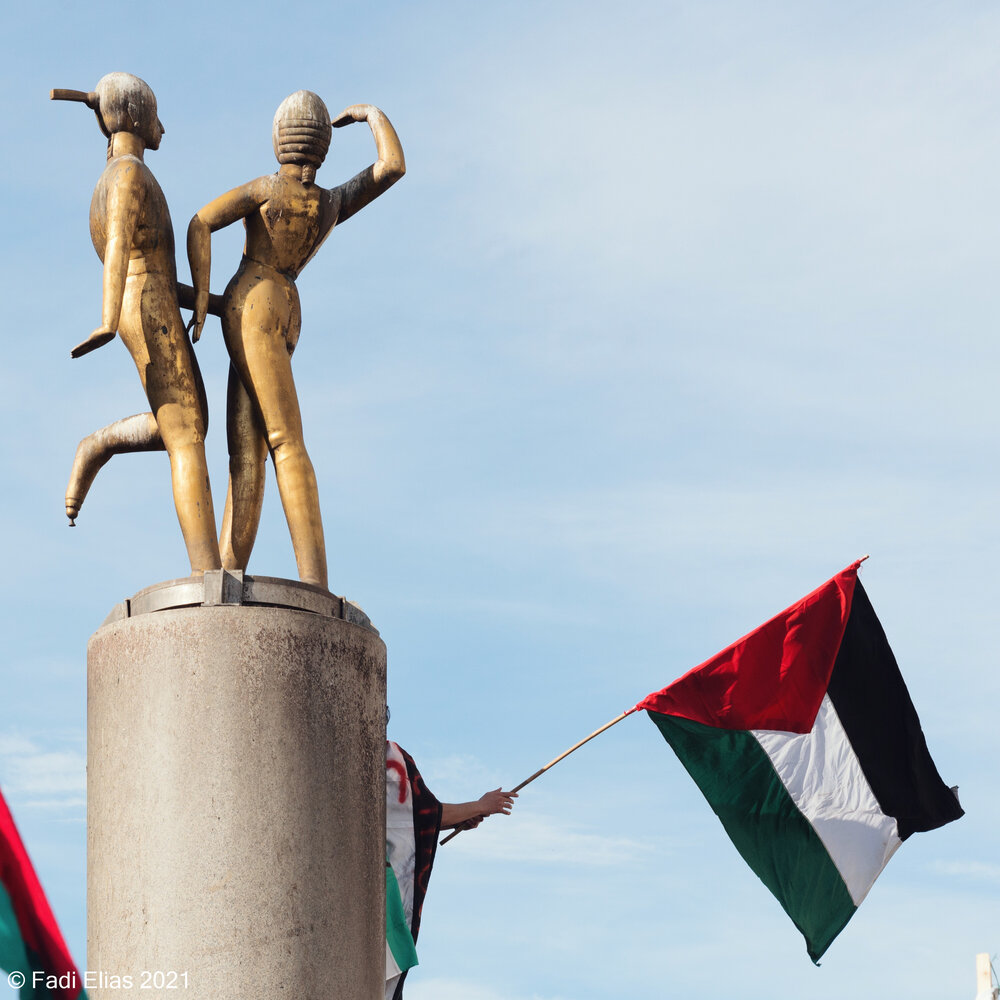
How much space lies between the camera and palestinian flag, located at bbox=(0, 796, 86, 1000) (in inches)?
340

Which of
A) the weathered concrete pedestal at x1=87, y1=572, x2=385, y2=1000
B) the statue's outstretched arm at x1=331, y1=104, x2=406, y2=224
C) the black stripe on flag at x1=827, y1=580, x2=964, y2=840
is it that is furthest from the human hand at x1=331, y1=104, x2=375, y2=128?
the black stripe on flag at x1=827, y1=580, x2=964, y2=840

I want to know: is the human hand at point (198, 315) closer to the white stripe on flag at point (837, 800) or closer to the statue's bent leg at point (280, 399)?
the statue's bent leg at point (280, 399)

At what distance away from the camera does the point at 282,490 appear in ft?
36.5

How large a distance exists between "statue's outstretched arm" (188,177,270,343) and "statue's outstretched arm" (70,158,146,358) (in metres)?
0.45

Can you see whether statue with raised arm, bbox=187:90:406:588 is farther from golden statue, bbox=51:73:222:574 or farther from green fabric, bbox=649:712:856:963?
green fabric, bbox=649:712:856:963

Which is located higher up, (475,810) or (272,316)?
(272,316)

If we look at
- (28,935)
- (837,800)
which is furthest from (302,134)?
(837,800)

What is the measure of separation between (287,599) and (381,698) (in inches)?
33.6

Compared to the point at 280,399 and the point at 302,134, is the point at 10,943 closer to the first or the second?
the point at 280,399

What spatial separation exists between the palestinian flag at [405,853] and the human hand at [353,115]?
4.40 metres

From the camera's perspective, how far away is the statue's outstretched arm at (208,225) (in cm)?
1114

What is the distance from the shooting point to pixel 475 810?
14.9 metres

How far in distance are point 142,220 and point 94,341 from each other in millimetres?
889

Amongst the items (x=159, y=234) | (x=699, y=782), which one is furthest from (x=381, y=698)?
(x=699, y=782)
